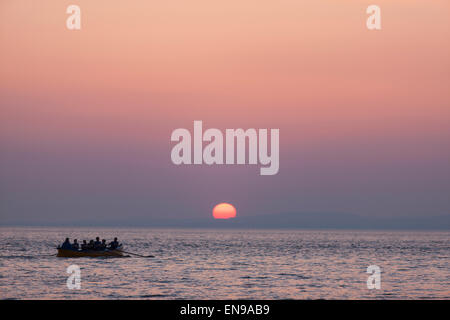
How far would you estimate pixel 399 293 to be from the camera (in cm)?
4925

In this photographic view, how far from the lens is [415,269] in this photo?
75.5 meters

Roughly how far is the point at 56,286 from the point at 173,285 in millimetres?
9712

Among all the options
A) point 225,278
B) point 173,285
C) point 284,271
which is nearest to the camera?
point 173,285

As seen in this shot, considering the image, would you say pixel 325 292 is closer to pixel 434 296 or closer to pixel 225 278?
pixel 434 296
